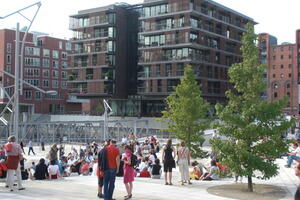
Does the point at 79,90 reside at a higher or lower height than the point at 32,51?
lower

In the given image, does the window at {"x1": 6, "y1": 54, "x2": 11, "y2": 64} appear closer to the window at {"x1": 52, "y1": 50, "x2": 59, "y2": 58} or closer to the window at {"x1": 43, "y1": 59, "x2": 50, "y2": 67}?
the window at {"x1": 43, "y1": 59, "x2": 50, "y2": 67}

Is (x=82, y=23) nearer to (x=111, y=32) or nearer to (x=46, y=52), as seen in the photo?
(x=111, y=32)

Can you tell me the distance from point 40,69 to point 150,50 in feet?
107

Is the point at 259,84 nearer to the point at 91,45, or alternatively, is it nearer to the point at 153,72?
the point at 153,72

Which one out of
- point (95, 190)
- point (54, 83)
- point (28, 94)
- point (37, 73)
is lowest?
point (95, 190)

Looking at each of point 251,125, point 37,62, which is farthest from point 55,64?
point 251,125

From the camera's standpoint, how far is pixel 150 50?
206 feet

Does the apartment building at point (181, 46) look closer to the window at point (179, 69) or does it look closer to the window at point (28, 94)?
the window at point (179, 69)

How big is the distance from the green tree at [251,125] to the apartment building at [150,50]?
144 feet

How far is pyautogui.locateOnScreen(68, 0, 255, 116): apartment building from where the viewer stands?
195ft

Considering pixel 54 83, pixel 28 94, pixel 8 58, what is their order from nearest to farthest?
1. pixel 8 58
2. pixel 28 94
3. pixel 54 83

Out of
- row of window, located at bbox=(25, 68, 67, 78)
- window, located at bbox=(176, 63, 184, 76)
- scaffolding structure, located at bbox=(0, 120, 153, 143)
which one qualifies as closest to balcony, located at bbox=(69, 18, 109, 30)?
window, located at bbox=(176, 63, 184, 76)

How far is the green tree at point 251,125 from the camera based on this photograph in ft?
43.8

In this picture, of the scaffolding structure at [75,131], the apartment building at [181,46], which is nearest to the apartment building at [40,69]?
the scaffolding structure at [75,131]
